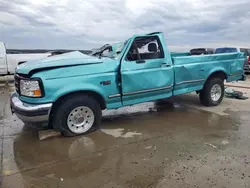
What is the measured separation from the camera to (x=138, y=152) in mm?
3828

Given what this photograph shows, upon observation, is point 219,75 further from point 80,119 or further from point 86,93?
point 80,119

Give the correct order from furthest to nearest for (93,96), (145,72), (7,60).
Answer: (7,60)
(145,72)
(93,96)

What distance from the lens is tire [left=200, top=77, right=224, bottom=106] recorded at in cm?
644

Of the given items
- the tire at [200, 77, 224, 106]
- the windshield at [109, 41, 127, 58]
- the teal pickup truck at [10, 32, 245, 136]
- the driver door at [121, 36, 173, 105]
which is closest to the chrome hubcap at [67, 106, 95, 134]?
the teal pickup truck at [10, 32, 245, 136]

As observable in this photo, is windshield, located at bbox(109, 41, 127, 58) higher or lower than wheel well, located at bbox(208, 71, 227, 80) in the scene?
higher

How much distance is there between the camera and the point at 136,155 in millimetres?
3719

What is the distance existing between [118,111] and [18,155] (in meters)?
3.13

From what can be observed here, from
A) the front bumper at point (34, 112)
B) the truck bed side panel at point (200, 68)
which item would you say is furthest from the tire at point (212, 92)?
the front bumper at point (34, 112)

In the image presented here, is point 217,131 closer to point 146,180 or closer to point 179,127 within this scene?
point 179,127

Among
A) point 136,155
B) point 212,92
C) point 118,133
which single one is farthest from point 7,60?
point 136,155

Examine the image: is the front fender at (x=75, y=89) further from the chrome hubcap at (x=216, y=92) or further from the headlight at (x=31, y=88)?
the chrome hubcap at (x=216, y=92)

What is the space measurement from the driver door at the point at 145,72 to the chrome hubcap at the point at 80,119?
82 centimetres

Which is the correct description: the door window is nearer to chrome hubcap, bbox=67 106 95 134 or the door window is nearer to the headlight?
chrome hubcap, bbox=67 106 95 134

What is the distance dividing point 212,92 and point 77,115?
411 centimetres
